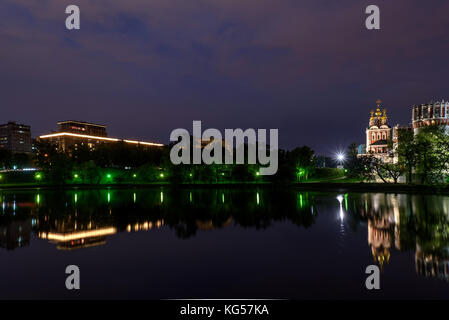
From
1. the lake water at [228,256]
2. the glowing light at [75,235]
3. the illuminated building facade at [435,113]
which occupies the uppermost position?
the illuminated building facade at [435,113]

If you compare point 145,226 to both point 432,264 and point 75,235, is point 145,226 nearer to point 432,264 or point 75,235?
point 75,235

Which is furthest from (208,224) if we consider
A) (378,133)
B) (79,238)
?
(378,133)

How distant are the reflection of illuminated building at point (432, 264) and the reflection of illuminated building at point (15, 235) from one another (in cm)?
1707

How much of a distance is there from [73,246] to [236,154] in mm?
55118

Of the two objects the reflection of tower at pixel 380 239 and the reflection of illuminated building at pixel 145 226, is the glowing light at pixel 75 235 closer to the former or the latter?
the reflection of illuminated building at pixel 145 226

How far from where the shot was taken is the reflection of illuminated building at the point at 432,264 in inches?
384

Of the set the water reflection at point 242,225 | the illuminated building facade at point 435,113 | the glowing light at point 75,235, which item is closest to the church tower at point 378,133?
the illuminated building facade at point 435,113

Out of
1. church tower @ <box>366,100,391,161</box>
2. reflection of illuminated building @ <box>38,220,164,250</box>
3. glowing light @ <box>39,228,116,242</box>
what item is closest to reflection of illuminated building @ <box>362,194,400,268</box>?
reflection of illuminated building @ <box>38,220,164,250</box>

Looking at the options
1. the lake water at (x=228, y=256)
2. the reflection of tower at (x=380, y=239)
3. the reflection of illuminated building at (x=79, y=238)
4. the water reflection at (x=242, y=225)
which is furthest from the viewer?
the reflection of illuminated building at (x=79, y=238)

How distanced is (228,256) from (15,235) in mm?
12505

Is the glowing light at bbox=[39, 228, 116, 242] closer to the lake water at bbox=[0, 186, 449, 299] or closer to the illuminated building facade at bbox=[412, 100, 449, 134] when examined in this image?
the lake water at bbox=[0, 186, 449, 299]

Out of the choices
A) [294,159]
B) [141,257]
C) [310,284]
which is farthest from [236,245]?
[294,159]

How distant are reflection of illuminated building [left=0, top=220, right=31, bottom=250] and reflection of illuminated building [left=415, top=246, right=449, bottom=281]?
1707cm
